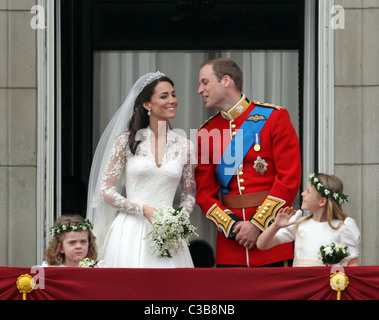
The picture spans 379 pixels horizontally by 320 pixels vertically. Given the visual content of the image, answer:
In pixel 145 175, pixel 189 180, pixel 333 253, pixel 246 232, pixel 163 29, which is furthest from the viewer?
pixel 163 29

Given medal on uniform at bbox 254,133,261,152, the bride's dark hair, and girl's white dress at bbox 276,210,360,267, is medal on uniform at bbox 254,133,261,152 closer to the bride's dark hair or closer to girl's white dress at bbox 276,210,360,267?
girl's white dress at bbox 276,210,360,267

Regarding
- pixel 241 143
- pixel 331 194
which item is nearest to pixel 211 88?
pixel 241 143

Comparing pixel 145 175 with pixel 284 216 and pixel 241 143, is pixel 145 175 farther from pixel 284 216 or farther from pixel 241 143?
pixel 284 216

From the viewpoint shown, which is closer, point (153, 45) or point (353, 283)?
point (353, 283)

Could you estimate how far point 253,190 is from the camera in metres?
7.03

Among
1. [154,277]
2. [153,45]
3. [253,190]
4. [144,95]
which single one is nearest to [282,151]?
[253,190]

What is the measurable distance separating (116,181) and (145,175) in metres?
0.22

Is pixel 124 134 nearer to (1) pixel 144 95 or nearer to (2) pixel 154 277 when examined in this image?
(1) pixel 144 95

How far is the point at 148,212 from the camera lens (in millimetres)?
6816
